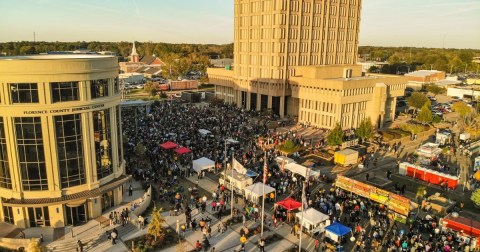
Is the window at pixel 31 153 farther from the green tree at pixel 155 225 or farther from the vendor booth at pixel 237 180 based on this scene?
the vendor booth at pixel 237 180

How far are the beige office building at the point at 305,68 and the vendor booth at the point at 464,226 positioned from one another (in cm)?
3259

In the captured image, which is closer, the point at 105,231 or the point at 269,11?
the point at 105,231

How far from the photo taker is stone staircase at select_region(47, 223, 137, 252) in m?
25.1

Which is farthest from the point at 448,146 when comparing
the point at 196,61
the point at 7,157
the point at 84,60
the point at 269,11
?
the point at 196,61

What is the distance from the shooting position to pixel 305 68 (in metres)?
65.6

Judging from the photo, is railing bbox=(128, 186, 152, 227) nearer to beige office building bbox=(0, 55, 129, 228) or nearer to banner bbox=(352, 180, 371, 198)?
beige office building bbox=(0, 55, 129, 228)

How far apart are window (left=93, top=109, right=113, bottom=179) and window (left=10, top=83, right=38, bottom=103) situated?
14.3 ft

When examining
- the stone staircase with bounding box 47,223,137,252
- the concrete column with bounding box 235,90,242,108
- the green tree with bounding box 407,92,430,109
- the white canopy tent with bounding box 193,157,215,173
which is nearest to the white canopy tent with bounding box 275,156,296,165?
the white canopy tent with bounding box 193,157,215,173

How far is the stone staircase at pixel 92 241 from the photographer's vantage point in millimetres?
25062

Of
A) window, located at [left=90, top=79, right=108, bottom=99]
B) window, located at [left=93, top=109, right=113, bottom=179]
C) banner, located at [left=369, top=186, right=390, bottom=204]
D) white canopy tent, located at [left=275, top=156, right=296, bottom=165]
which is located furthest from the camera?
white canopy tent, located at [left=275, top=156, right=296, bottom=165]

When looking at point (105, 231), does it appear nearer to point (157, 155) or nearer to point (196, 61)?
point (157, 155)

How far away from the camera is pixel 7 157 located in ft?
86.8

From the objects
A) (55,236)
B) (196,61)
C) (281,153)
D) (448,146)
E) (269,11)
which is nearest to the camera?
(55,236)

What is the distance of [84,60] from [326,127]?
43.1 meters
